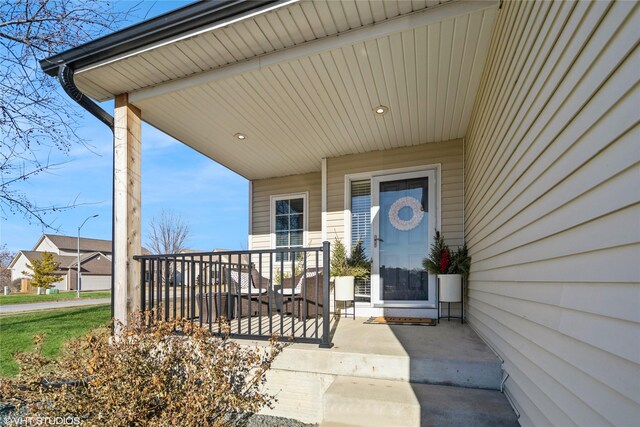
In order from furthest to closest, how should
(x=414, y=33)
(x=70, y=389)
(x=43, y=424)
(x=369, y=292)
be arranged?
(x=369, y=292), (x=414, y=33), (x=70, y=389), (x=43, y=424)

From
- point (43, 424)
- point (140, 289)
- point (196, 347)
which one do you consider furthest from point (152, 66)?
point (43, 424)

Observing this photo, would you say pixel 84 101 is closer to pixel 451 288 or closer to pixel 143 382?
pixel 143 382

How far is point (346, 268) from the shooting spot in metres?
4.70

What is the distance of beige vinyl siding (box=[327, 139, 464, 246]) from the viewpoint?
4.45 meters

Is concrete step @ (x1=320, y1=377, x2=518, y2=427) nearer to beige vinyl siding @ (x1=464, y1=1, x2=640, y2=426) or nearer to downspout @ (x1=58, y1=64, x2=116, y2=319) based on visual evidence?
beige vinyl siding @ (x1=464, y1=1, x2=640, y2=426)

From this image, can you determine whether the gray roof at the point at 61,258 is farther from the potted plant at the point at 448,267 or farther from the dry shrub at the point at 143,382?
the potted plant at the point at 448,267

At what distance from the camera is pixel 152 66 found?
292 centimetres

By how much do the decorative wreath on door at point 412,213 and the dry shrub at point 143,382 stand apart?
2895mm

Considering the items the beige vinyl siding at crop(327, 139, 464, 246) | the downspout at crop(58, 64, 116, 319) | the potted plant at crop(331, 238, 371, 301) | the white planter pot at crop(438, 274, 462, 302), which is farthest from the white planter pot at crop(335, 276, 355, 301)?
the downspout at crop(58, 64, 116, 319)

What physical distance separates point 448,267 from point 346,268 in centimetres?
142

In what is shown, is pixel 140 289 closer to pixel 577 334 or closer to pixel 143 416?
pixel 143 416

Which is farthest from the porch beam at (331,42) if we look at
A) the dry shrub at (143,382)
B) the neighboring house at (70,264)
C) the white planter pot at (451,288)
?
the neighboring house at (70,264)

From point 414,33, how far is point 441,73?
67 centimetres

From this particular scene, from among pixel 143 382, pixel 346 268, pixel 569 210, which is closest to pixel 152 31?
pixel 143 382
